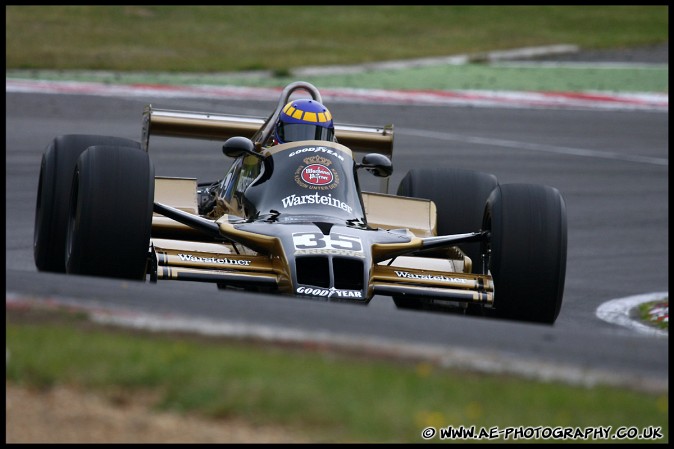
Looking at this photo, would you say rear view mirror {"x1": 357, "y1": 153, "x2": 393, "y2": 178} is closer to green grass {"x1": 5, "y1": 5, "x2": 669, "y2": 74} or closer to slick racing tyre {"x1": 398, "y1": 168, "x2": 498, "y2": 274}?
slick racing tyre {"x1": 398, "y1": 168, "x2": 498, "y2": 274}

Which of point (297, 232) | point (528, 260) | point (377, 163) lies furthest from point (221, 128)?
point (528, 260)

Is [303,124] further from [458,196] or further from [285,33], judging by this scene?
[285,33]

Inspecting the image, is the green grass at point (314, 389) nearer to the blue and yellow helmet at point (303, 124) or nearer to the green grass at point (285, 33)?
the blue and yellow helmet at point (303, 124)

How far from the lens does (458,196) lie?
9586mm

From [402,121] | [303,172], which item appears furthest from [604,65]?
[303,172]

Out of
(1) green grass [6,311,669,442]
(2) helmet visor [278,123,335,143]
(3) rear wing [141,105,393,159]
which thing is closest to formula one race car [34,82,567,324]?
(2) helmet visor [278,123,335,143]

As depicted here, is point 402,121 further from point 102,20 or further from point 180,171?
point 102,20

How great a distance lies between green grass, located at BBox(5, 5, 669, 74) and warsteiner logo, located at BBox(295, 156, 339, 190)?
48.0 ft

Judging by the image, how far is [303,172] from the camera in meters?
8.45

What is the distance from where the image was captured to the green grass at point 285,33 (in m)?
24.7

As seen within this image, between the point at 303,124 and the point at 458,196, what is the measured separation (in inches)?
55.9

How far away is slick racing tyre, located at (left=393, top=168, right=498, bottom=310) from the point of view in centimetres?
945

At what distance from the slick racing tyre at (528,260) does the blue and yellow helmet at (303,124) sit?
1.67 metres

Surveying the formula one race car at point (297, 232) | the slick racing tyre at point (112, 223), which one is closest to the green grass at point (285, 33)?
the formula one race car at point (297, 232)
